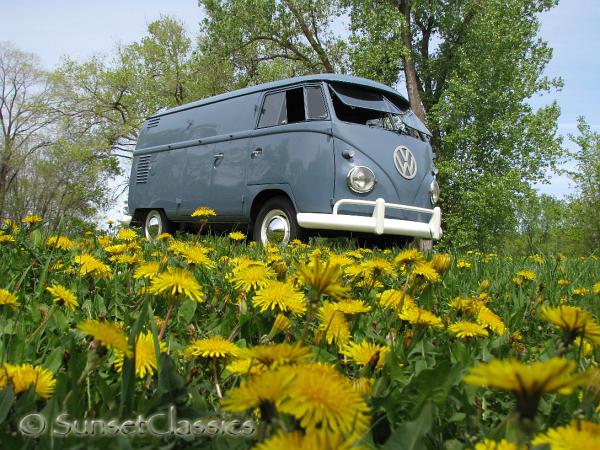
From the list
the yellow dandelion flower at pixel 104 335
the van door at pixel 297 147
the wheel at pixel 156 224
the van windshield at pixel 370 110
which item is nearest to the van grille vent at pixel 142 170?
the wheel at pixel 156 224

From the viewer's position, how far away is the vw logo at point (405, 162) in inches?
217

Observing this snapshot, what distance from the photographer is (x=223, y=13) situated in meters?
15.9

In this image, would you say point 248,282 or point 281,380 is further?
point 248,282

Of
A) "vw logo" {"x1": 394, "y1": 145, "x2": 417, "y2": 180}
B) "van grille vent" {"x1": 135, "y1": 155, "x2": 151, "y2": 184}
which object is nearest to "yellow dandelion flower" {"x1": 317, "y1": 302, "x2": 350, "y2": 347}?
"vw logo" {"x1": 394, "y1": 145, "x2": 417, "y2": 180}

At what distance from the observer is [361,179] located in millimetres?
5152

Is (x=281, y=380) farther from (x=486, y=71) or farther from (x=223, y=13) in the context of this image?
(x=223, y=13)

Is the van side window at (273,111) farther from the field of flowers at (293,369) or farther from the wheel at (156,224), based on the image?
the field of flowers at (293,369)

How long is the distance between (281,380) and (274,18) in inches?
681

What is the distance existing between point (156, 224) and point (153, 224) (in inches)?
3.1

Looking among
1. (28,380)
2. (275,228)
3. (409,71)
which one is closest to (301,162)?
(275,228)

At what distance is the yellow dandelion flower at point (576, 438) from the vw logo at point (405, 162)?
205 inches

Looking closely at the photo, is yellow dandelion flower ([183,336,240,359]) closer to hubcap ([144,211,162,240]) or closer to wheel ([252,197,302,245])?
wheel ([252,197,302,245])

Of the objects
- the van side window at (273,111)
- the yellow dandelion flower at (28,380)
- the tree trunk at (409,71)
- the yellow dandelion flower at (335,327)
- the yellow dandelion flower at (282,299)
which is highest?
the tree trunk at (409,71)

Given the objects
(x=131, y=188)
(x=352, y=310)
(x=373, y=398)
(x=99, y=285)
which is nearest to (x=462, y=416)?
(x=373, y=398)
